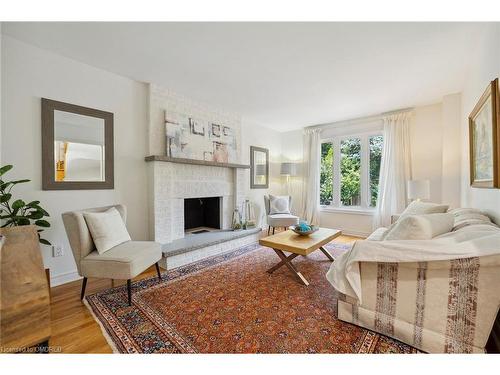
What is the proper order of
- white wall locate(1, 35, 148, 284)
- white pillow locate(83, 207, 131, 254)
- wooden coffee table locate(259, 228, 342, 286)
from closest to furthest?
white pillow locate(83, 207, 131, 254)
white wall locate(1, 35, 148, 284)
wooden coffee table locate(259, 228, 342, 286)

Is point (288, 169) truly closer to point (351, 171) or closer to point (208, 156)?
point (351, 171)

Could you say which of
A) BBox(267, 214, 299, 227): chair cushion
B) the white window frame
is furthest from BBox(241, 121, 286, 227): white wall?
the white window frame

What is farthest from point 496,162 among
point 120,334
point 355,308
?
point 120,334

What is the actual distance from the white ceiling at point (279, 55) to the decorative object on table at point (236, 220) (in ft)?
6.48

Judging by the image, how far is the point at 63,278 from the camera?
237 centimetres

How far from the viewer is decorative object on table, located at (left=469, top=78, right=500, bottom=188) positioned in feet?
5.28

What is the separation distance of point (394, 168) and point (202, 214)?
3637 millimetres

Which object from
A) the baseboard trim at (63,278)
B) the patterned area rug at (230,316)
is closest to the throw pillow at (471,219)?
the patterned area rug at (230,316)

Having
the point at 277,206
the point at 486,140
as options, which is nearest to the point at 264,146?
the point at 277,206

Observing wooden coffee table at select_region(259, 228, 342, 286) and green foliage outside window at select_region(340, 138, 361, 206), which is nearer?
wooden coffee table at select_region(259, 228, 342, 286)

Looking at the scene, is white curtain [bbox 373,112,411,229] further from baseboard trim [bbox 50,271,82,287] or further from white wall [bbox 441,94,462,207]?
baseboard trim [bbox 50,271,82,287]

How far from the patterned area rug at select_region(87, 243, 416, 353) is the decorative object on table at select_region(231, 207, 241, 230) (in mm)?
1324

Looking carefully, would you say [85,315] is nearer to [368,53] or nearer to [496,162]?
[496,162]

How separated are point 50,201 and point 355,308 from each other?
3022 mm
